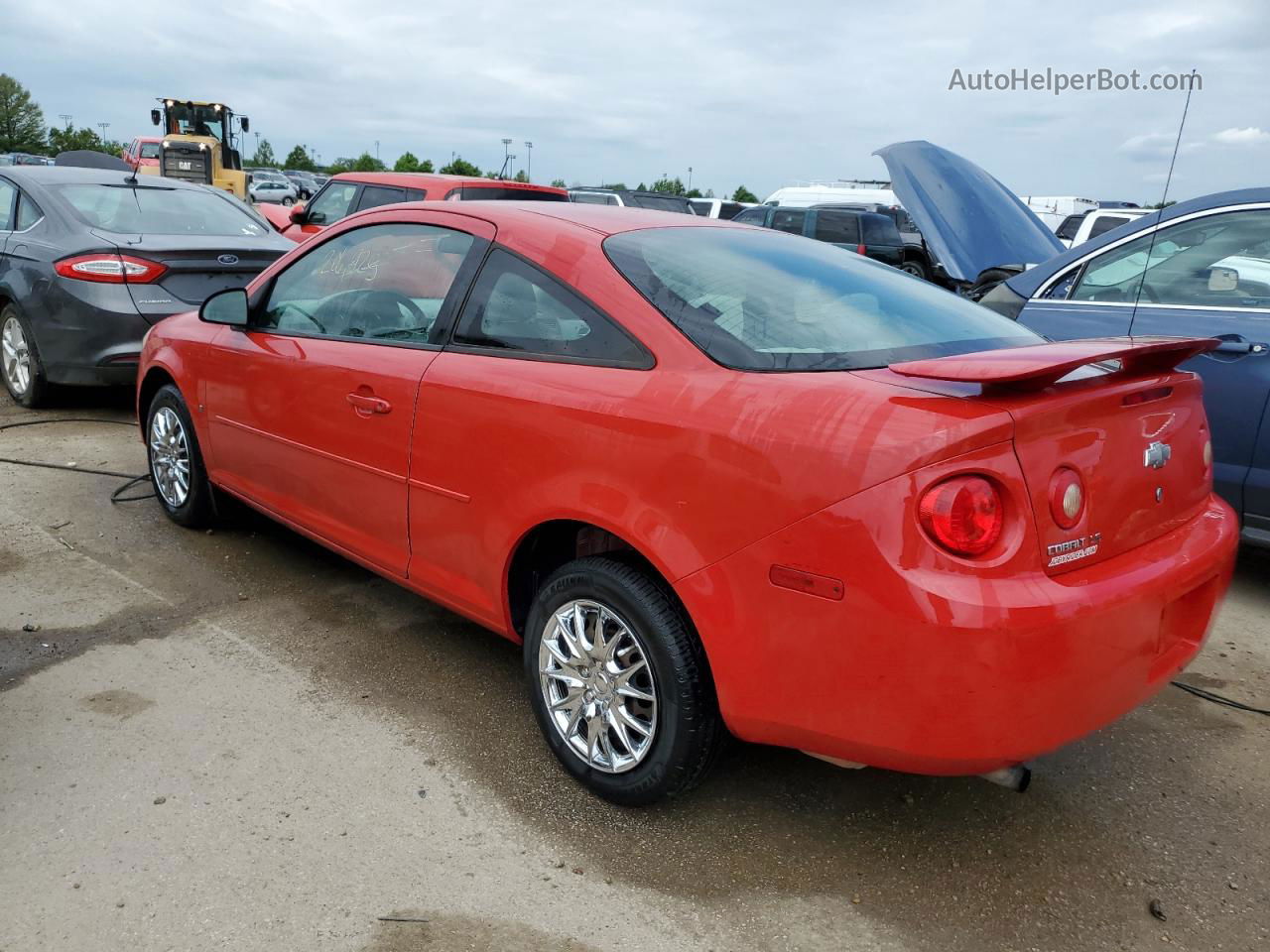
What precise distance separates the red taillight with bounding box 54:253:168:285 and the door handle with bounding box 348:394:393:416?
12.5 ft

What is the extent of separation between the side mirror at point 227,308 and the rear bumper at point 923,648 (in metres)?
2.44

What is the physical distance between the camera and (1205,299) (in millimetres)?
4453

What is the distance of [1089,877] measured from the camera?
98.0 inches

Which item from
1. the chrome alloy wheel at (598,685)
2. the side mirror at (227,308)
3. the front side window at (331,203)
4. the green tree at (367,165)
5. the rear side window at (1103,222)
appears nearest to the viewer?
the chrome alloy wheel at (598,685)

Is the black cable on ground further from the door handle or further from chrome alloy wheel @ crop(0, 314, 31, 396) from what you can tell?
the door handle

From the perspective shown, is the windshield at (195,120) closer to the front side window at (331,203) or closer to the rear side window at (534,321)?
the front side window at (331,203)

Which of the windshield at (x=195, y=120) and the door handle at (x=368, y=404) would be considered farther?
the windshield at (x=195, y=120)

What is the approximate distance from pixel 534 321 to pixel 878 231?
52.0 ft

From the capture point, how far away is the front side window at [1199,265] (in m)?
4.35

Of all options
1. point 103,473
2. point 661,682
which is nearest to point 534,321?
point 661,682

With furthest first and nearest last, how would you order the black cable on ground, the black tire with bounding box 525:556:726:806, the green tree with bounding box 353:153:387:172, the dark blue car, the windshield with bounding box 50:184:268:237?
the green tree with bounding box 353:153:387:172 < the windshield with bounding box 50:184:268:237 < the black cable on ground < the dark blue car < the black tire with bounding box 525:556:726:806

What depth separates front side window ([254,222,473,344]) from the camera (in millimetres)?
3236

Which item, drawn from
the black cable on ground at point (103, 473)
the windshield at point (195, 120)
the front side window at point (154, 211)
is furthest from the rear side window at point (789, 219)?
the windshield at point (195, 120)

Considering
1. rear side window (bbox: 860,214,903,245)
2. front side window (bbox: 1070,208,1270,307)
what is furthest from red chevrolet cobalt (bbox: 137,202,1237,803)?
rear side window (bbox: 860,214,903,245)
